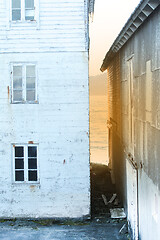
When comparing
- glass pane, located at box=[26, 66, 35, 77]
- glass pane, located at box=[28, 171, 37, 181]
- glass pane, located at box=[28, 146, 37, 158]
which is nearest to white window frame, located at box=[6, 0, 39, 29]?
glass pane, located at box=[26, 66, 35, 77]

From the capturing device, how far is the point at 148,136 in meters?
8.14

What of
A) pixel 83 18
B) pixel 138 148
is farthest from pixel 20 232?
pixel 83 18

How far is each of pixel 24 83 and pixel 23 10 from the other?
8.48ft

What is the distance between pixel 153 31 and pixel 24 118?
6511 mm

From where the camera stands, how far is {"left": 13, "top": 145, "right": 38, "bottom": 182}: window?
12492mm

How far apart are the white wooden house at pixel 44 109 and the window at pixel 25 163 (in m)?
0.04

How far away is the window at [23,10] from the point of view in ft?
40.1

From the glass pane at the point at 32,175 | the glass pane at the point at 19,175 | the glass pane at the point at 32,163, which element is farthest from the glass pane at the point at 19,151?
the glass pane at the point at 32,175

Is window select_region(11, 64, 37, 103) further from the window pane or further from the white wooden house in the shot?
the window pane

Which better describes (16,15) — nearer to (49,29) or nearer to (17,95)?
(49,29)

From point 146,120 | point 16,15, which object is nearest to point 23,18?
point 16,15

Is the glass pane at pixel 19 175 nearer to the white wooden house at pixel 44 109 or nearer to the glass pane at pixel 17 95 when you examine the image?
the white wooden house at pixel 44 109

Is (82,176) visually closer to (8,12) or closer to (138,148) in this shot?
(138,148)

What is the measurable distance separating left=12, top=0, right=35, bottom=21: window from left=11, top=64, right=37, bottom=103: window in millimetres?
1703
